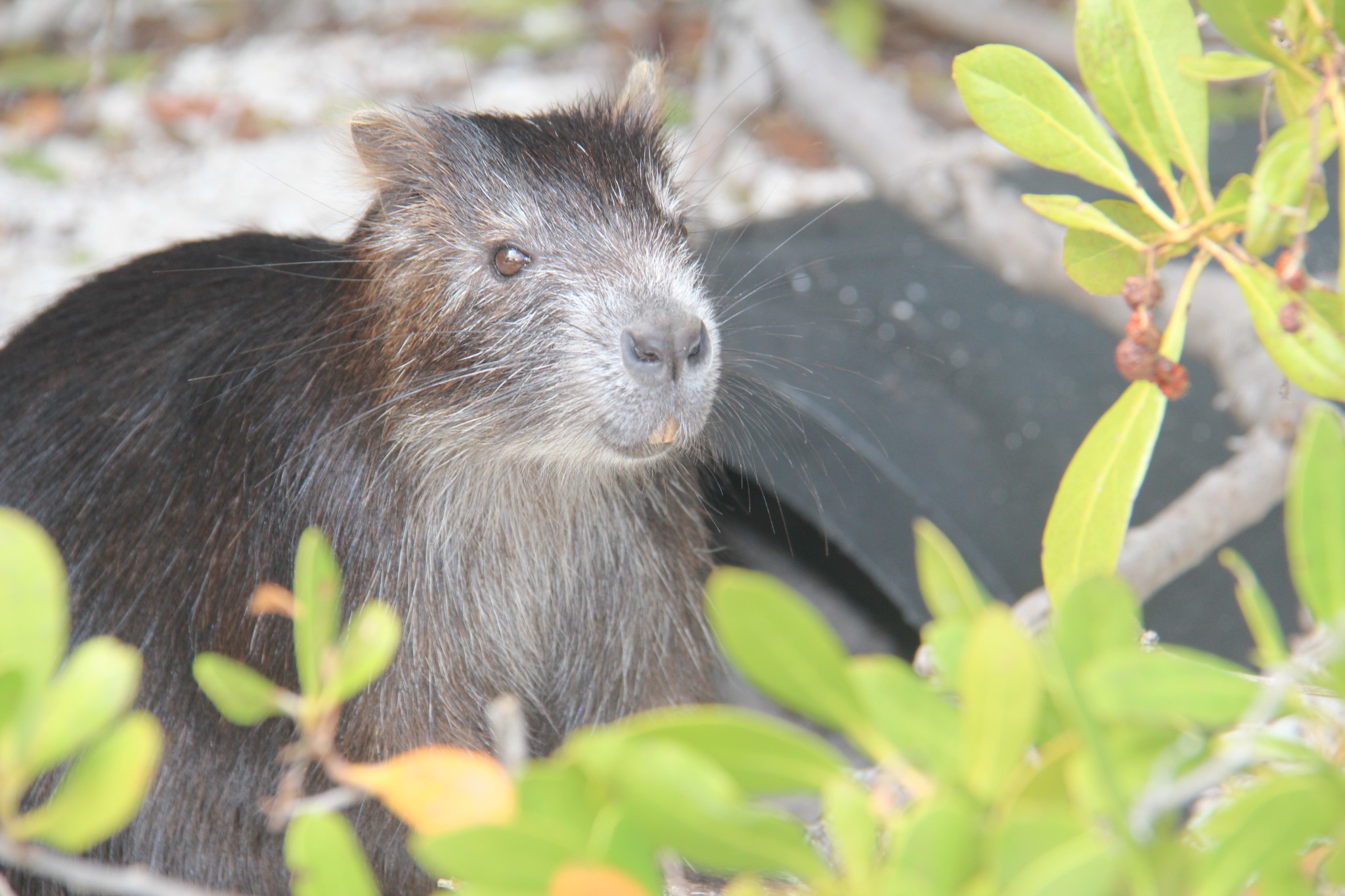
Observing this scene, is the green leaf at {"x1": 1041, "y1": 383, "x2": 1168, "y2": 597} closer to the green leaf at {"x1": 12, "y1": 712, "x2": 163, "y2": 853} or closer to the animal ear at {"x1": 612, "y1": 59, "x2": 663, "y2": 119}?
the green leaf at {"x1": 12, "y1": 712, "x2": 163, "y2": 853}

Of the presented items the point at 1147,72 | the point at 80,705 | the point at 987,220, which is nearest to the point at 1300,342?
the point at 1147,72

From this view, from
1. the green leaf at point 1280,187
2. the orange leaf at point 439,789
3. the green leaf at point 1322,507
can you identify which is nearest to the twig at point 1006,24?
the green leaf at point 1280,187

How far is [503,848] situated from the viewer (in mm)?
916

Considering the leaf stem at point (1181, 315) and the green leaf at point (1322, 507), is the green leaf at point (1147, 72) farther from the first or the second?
the green leaf at point (1322, 507)

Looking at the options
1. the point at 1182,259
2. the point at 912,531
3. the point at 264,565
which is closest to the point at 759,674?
the point at 264,565

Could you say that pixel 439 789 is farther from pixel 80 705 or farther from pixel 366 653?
pixel 80 705

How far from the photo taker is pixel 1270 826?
887 millimetres

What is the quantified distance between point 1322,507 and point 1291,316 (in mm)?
478

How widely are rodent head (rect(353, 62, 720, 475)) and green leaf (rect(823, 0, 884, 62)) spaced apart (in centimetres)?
450

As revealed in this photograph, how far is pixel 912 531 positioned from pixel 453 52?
189 inches

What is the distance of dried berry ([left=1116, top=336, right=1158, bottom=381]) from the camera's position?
1.58 meters

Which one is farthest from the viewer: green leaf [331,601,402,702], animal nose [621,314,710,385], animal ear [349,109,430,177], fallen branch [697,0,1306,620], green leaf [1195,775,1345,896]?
fallen branch [697,0,1306,620]

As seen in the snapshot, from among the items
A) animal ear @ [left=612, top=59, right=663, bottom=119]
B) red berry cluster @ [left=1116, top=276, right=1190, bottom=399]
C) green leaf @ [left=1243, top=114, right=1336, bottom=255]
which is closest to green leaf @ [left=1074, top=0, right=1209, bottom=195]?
red berry cluster @ [left=1116, top=276, right=1190, bottom=399]

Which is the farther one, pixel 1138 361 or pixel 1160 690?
pixel 1138 361
